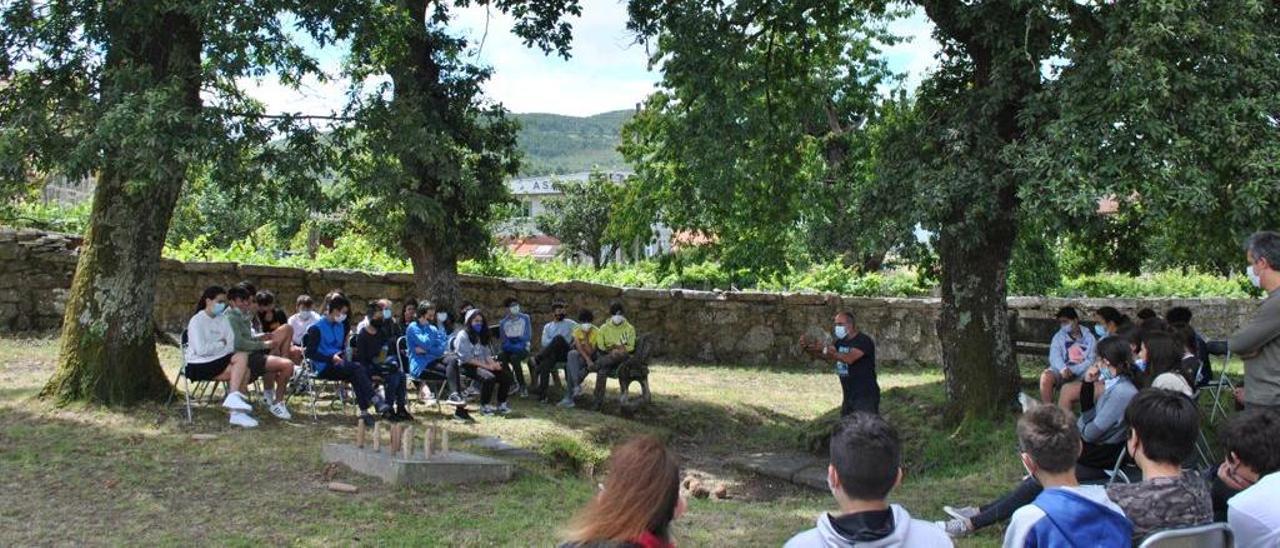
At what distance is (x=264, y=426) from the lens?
8375mm

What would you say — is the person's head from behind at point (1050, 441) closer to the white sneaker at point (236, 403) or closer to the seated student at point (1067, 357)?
the seated student at point (1067, 357)

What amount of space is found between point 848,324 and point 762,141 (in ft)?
7.62

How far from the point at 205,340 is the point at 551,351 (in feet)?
14.1

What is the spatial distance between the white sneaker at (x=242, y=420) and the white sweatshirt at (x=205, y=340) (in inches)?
20.1

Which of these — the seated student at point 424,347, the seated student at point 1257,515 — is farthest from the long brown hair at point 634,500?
the seated student at point 424,347

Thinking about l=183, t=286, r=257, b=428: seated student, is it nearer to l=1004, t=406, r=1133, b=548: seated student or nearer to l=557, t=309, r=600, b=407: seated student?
l=557, t=309, r=600, b=407: seated student

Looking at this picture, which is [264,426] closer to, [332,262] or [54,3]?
[54,3]

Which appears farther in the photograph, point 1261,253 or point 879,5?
point 879,5

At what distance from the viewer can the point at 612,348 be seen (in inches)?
465

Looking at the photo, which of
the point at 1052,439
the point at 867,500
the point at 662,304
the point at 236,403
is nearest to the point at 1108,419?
the point at 1052,439

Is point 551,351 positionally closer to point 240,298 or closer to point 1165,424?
point 240,298

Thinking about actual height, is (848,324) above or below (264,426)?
above

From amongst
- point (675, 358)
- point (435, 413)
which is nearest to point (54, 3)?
point (435, 413)

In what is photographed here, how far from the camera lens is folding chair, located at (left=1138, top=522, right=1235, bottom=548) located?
313 cm
